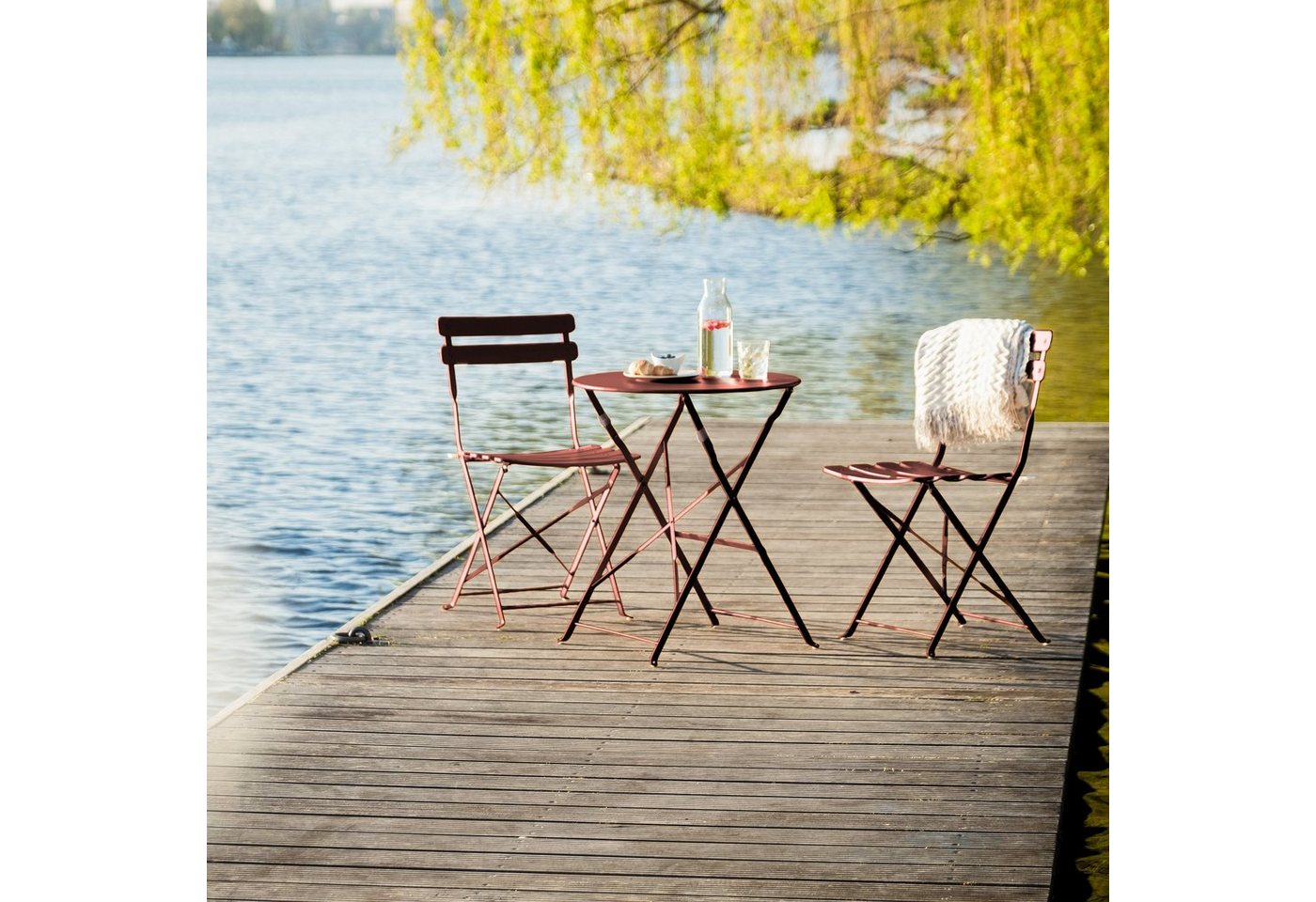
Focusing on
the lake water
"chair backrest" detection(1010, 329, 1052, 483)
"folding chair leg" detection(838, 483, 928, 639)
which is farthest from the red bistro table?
the lake water

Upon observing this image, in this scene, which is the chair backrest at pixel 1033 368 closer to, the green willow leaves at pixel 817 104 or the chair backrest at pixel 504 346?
the chair backrest at pixel 504 346

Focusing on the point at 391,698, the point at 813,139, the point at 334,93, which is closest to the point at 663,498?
the point at 391,698

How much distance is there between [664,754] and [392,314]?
16149 mm

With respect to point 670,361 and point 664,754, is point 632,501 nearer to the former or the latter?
point 670,361

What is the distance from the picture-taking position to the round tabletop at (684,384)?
409 cm

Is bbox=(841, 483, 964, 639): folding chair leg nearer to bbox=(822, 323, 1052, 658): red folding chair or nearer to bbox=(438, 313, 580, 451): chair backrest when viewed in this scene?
bbox=(822, 323, 1052, 658): red folding chair

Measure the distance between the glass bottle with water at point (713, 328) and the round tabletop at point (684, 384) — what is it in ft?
0.14

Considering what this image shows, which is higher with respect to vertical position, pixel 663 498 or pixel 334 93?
pixel 334 93

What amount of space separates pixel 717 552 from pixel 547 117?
4.70m
